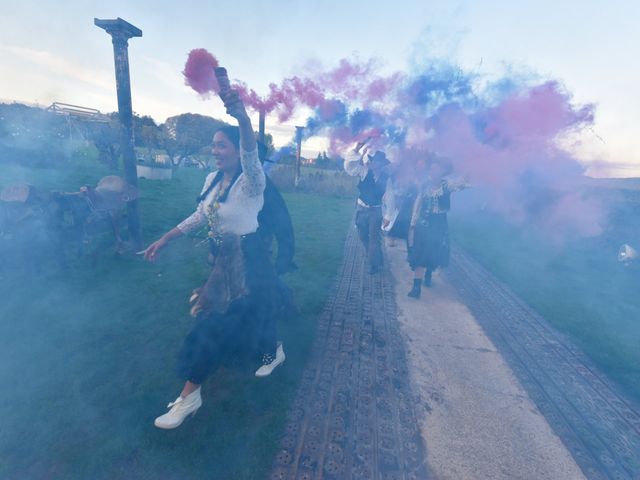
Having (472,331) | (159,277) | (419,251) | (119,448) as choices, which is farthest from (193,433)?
(419,251)

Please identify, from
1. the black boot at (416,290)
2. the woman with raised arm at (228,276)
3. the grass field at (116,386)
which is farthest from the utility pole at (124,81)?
the black boot at (416,290)

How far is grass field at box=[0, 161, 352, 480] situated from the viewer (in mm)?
2357

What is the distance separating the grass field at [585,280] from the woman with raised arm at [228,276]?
4260 mm

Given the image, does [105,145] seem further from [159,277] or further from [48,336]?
[48,336]

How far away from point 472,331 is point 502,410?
5.80ft

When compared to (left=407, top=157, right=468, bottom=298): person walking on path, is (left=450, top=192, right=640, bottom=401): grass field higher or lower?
lower

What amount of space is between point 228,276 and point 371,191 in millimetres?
5025

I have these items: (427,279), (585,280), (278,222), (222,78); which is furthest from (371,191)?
(585,280)

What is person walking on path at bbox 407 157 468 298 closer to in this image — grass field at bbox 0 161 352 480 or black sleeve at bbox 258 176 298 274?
grass field at bbox 0 161 352 480

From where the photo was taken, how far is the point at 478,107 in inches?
322

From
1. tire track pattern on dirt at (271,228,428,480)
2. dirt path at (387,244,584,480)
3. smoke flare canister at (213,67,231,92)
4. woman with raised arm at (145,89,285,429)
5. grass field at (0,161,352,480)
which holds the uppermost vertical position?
smoke flare canister at (213,67,231,92)

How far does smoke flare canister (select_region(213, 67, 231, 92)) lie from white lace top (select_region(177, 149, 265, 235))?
1.66 ft

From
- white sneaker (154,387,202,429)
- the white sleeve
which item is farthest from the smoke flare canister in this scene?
white sneaker (154,387,202,429)

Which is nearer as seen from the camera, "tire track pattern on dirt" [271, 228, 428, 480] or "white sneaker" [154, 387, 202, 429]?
"tire track pattern on dirt" [271, 228, 428, 480]
